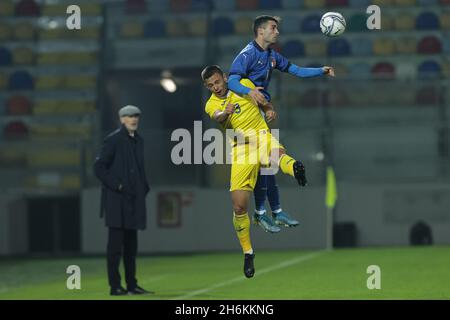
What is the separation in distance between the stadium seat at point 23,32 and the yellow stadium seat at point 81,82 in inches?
80.1

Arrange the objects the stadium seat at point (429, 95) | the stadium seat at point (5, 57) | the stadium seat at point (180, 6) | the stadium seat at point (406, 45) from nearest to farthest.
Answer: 1. the stadium seat at point (429, 95)
2. the stadium seat at point (180, 6)
3. the stadium seat at point (406, 45)
4. the stadium seat at point (5, 57)

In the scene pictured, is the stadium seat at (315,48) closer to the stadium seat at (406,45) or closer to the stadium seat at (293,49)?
the stadium seat at (293,49)

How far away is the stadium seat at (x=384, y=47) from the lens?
1375 inches

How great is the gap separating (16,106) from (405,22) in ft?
41.0

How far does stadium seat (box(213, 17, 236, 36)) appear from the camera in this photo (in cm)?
3453

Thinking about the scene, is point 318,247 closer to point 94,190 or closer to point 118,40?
point 94,190

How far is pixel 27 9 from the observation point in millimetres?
37688

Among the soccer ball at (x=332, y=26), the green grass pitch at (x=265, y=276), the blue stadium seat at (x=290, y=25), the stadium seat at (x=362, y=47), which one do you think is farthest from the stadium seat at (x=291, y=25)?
the soccer ball at (x=332, y=26)

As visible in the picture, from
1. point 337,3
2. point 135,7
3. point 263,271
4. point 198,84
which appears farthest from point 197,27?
point 263,271

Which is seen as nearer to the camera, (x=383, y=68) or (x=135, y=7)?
(x=135, y=7)

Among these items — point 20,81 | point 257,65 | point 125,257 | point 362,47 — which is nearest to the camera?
point 257,65

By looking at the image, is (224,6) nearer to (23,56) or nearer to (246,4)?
(246,4)

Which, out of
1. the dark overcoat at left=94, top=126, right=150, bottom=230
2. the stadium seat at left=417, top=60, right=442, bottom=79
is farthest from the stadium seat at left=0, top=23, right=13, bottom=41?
the dark overcoat at left=94, top=126, right=150, bottom=230
